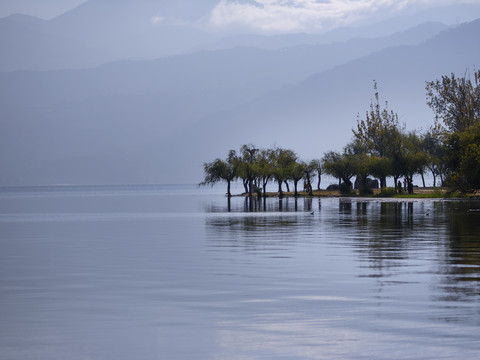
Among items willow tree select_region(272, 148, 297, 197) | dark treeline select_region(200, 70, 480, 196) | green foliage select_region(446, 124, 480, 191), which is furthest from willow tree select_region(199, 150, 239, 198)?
green foliage select_region(446, 124, 480, 191)

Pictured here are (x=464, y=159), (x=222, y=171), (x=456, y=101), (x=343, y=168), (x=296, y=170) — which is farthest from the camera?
(x=222, y=171)

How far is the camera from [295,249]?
2819cm

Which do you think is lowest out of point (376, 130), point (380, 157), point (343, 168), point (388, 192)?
point (388, 192)

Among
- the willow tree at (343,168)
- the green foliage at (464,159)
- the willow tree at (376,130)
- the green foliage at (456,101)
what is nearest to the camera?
the green foliage at (464,159)

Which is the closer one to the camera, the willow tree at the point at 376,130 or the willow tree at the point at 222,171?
the willow tree at the point at 222,171

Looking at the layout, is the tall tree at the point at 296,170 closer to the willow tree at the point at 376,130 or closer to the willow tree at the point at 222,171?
the willow tree at the point at 222,171

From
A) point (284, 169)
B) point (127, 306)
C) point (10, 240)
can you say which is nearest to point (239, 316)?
point (127, 306)

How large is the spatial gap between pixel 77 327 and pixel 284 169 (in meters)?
115

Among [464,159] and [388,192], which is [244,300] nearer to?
[464,159]

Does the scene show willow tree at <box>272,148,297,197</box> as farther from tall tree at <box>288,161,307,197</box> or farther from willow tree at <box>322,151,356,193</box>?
willow tree at <box>322,151,356,193</box>

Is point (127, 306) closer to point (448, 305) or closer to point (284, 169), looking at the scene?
point (448, 305)

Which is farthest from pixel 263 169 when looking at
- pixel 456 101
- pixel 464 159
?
pixel 464 159

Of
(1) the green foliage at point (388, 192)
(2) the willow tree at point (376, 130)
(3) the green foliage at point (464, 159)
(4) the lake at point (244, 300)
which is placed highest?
(2) the willow tree at point (376, 130)

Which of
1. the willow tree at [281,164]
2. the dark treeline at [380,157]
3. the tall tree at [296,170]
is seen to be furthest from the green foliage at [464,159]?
the willow tree at [281,164]
